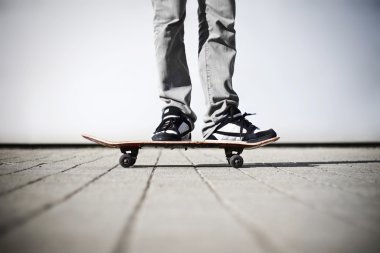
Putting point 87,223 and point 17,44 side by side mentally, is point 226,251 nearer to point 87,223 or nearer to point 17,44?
point 87,223

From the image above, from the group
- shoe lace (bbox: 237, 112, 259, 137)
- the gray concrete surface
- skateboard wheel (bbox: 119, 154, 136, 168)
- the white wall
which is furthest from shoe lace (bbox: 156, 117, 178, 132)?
the white wall

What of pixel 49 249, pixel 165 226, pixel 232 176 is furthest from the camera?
pixel 232 176

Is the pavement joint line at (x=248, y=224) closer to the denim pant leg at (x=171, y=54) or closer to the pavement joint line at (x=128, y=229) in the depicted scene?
the pavement joint line at (x=128, y=229)

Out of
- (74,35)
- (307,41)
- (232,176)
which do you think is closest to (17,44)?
(74,35)

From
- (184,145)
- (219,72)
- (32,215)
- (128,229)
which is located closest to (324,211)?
(128,229)

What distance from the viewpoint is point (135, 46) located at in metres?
5.13

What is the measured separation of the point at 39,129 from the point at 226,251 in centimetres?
489

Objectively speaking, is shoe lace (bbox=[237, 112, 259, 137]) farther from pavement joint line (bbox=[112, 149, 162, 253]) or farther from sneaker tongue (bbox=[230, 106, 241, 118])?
pavement joint line (bbox=[112, 149, 162, 253])

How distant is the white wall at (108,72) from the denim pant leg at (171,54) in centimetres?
293

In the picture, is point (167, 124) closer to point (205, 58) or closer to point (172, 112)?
point (172, 112)

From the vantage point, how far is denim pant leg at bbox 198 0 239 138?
2088 millimetres

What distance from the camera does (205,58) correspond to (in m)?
2.13

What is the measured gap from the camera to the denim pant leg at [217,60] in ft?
6.85

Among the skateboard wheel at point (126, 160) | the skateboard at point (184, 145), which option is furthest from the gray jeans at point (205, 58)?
the skateboard wheel at point (126, 160)
